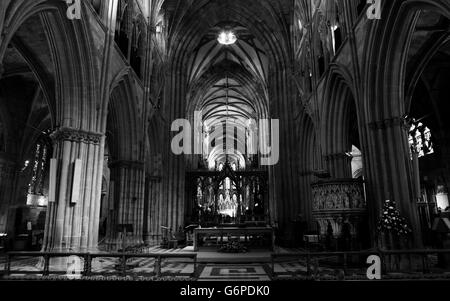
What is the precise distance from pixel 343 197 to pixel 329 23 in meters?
8.42

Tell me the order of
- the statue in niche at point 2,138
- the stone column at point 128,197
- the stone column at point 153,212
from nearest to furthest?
the stone column at point 128,197
the statue in niche at point 2,138
the stone column at point 153,212

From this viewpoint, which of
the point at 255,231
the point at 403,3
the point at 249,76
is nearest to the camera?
the point at 403,3

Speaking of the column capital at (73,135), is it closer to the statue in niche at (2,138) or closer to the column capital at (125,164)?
the column capital at (125,164)

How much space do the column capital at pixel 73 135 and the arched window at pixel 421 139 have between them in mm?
18999

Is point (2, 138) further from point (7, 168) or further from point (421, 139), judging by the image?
point (421, 139)

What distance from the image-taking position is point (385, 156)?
9625mm

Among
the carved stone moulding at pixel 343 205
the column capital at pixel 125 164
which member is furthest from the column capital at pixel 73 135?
the carved stone moulding at pixel 343 205

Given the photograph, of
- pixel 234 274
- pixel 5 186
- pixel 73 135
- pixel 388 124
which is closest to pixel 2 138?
pixel 5 186

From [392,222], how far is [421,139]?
15.7 metres

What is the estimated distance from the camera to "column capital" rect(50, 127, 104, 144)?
404 inches

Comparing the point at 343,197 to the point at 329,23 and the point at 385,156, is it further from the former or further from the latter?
the point at 329,23

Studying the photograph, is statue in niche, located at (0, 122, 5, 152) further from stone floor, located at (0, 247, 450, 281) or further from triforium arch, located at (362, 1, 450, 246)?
triforium arch, located at (362, 1, 450, 246)

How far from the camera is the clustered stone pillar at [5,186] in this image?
18391 millimetres
